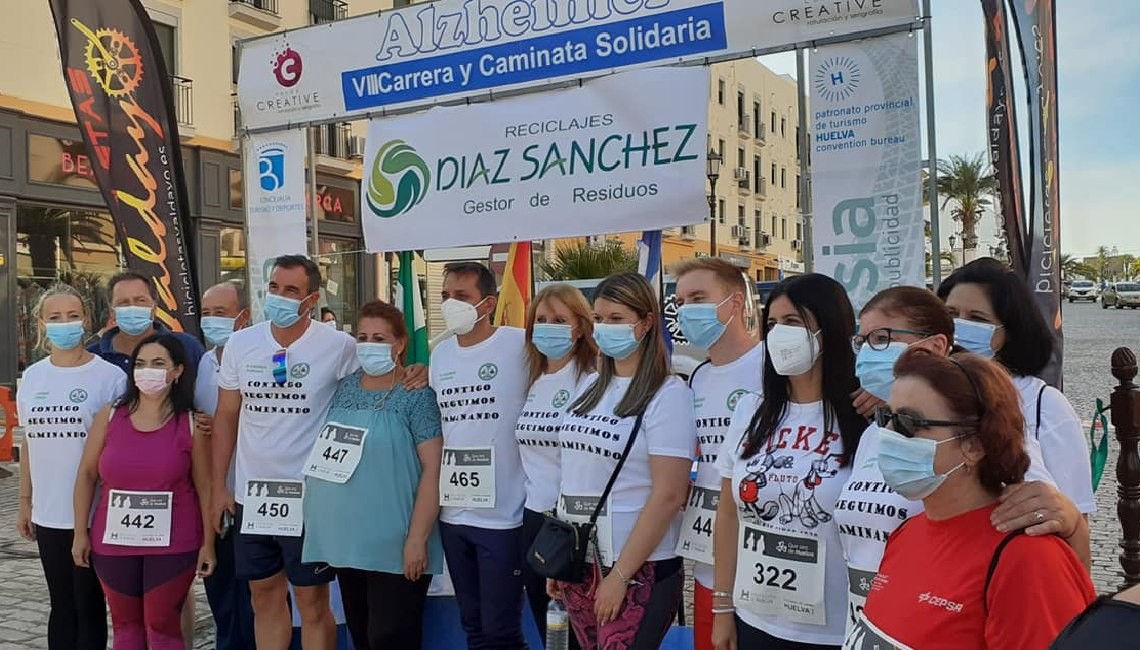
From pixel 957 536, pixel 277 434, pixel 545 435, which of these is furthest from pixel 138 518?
pixel 957 536

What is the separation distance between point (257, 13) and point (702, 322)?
1828 centimetres

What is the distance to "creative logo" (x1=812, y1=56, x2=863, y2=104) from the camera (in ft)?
14.0

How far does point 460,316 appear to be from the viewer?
12.7 ft

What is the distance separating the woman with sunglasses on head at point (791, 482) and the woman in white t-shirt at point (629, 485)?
0.89 ft

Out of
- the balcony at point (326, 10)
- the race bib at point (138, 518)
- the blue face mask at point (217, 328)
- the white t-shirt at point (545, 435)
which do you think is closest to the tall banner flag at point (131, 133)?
the blue face mask at point (217, 328)

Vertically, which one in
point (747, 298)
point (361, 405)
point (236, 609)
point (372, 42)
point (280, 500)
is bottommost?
point (236, 609)

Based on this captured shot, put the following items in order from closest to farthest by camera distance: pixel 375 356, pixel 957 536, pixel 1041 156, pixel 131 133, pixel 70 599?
1. pixel 957 536
2. pixel 375 356
3. pixel 70 599
4. pixel 1041 156
5. pixel 131 133

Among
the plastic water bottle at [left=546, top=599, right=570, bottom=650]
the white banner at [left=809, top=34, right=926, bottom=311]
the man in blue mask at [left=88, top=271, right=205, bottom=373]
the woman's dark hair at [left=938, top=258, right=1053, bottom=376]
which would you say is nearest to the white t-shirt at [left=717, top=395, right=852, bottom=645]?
the woman's dark hair at [left=938, top=258, right=1053, bottom=376]

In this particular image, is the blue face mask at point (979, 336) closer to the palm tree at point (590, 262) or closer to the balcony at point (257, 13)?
the palm tree at point (590, 262)

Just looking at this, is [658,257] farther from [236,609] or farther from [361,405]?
[236,609]

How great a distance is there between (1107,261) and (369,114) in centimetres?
13934

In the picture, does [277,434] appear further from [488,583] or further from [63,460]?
[488,583]

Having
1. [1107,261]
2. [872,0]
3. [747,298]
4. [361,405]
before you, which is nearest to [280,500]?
[361,405]

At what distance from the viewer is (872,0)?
420 centimetres
